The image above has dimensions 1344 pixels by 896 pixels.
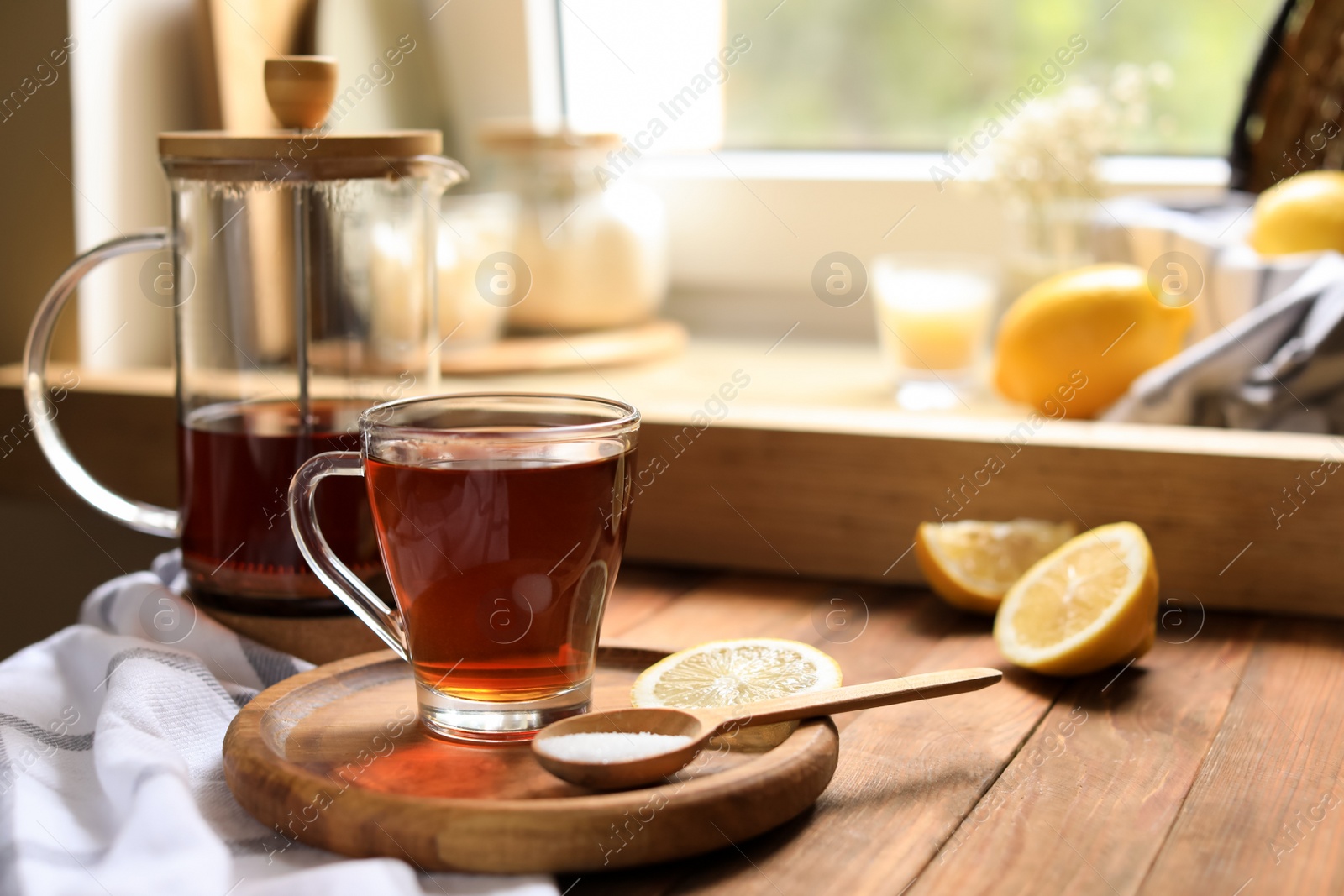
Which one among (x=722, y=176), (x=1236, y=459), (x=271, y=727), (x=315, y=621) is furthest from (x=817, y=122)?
(x=271, y=727)

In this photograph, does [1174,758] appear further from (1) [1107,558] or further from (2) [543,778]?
(2) [543,778]

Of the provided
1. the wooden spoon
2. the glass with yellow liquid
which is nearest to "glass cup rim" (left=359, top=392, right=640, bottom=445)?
the wooden spoon

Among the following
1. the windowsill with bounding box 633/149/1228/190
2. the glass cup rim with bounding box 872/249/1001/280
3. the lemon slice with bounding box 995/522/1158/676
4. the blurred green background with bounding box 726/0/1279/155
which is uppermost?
the blurred green background with bounding box 726/0/1279/155

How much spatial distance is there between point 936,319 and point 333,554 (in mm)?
742

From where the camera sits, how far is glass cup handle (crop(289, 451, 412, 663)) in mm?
638

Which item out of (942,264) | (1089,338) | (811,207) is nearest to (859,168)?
(811,207)

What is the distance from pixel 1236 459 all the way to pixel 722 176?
2.79ft

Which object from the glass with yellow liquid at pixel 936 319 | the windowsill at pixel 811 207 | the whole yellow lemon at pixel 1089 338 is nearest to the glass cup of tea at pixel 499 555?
the whole yellow lemon at pixel 1089 338

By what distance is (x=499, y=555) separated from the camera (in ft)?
1.95

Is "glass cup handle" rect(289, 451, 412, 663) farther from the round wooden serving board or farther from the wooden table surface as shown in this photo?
the wooden table surface

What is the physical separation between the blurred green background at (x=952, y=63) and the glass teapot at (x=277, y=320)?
861mm

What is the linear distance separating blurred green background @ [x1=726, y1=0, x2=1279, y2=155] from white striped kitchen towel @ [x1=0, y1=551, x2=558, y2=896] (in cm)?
106

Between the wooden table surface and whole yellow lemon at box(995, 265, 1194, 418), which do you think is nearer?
the wooden table surface

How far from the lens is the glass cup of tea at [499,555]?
0.59 metres
